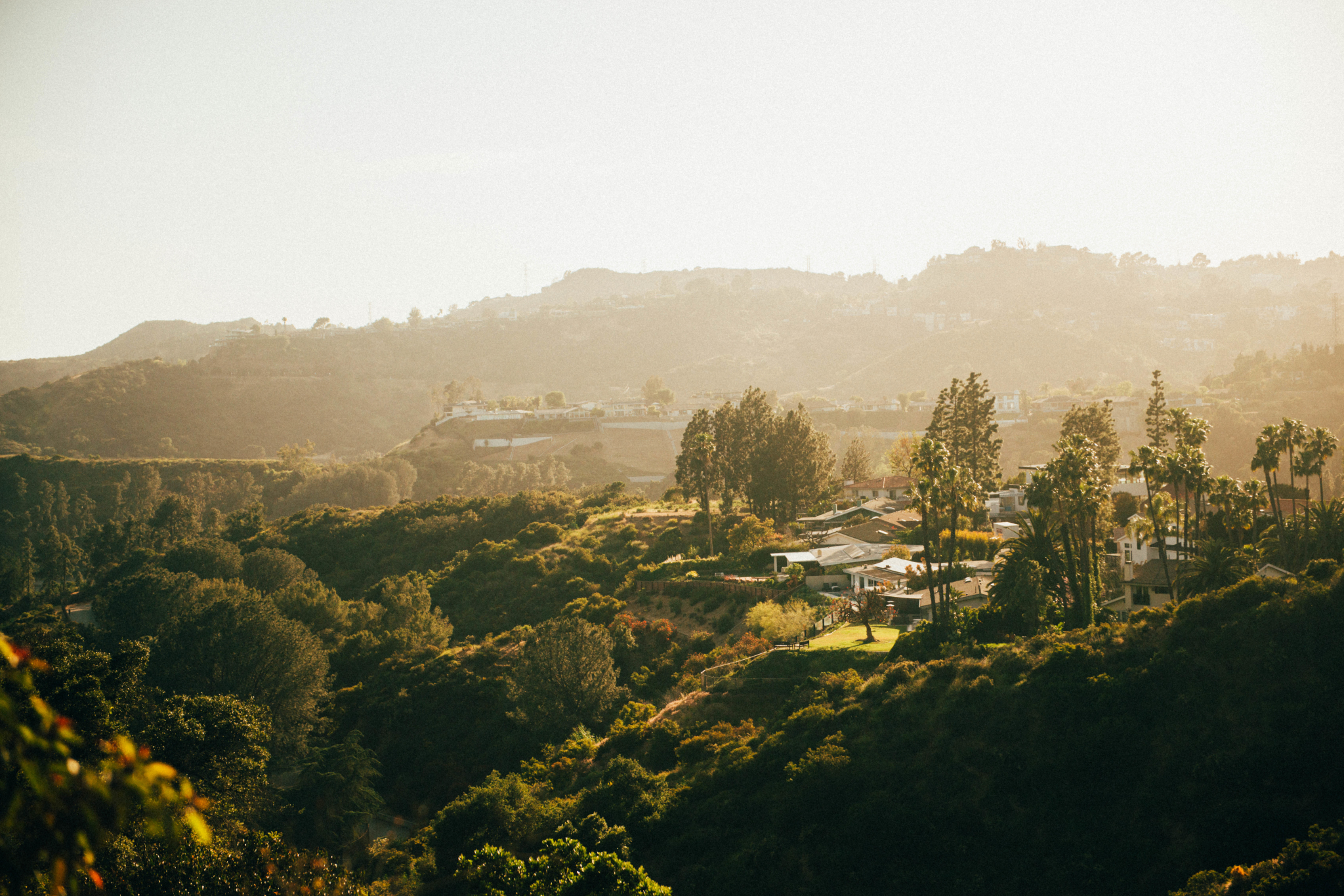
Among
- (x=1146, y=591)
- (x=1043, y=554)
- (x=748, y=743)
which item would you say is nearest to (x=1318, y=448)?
(x=1146, y=591)

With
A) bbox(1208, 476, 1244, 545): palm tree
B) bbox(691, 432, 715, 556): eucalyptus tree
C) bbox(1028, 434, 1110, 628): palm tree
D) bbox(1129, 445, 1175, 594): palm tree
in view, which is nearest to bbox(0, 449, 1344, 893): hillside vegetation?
bbox(1028, 434, 1110, 628): palm tree

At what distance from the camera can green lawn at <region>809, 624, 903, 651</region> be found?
123ft

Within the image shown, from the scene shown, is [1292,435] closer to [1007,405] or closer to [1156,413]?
[1156,413]

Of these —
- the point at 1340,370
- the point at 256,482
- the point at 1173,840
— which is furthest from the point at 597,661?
the point at 1340,370

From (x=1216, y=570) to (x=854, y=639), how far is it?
48.5 feet

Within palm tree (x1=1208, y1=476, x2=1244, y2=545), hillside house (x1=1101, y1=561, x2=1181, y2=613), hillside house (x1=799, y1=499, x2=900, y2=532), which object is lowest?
hillside house (x1=1101, y1=561, x2=1181, y2=613)

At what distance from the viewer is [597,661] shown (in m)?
42.1

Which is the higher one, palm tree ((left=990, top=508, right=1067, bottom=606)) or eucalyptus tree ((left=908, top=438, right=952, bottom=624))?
eucalyptus tree ((left=908, top=438, right=952, bottom=624))

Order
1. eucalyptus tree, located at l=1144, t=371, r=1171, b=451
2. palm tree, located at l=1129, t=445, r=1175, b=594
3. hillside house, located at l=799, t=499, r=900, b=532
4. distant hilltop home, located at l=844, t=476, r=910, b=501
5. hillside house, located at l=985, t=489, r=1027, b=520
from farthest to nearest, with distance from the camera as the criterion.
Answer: distant hilltop home, located at l=844, t=476, r=910, b=501
hillside house, located at l=985, t=489, r=1027, b=520
hillside house, located at l=799, t=499, r=900, b=532
eucalyptus tree, located at l=1144, t=371, r=1171, b=451
palm tree, located at l=1129, t=445, r=1175, b=594

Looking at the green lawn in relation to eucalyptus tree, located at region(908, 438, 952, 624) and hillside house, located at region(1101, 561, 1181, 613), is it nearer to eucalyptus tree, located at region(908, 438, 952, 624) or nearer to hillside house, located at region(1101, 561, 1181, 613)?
eucalyptus tree, located at region(908, 438, 952, 624)

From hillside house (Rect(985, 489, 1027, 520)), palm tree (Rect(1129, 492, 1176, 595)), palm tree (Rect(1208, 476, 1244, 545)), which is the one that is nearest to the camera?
palm tree (Rect(1129, 492, 1176, 595))

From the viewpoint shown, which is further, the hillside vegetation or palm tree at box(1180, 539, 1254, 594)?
palm tree at box(1180, 539, 1254, 594)

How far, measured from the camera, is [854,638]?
39.2m

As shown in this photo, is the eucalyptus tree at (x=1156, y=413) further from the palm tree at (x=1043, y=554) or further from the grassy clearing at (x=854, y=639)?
the grassy clearing at (x=854, y=639)
